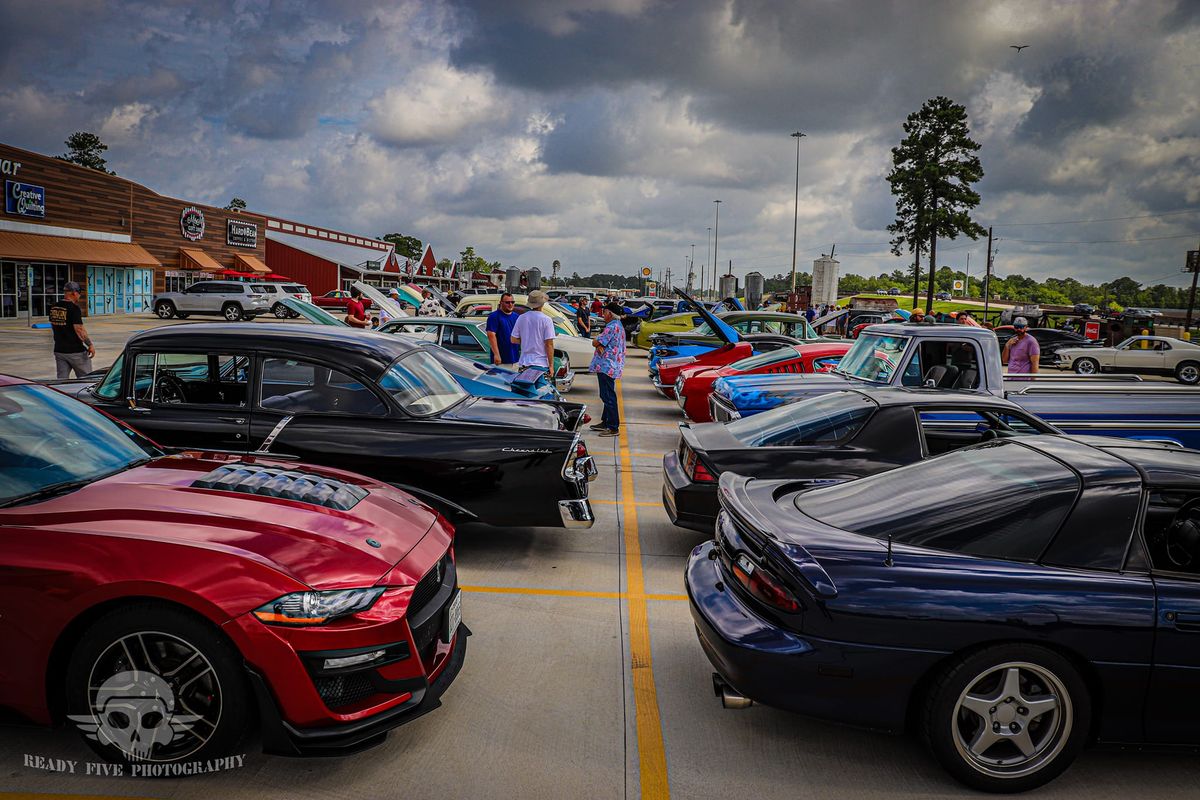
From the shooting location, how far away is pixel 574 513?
5.65 metres

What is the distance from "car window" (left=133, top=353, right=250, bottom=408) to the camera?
5.92 meters

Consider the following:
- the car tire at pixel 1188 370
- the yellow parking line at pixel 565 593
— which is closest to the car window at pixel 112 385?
the yellow parking line at pixel 565 593

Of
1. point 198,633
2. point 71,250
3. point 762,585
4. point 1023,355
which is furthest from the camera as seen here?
point 71,250

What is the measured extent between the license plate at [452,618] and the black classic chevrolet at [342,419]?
1929 millimetres

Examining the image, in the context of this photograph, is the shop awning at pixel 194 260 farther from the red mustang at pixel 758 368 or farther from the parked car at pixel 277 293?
the red mustang at pixel 758 368

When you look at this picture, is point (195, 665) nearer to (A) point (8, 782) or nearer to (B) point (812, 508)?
(A) point (8, 782)

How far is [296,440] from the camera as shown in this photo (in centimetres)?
565

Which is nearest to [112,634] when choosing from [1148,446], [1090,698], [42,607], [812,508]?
[42,607]

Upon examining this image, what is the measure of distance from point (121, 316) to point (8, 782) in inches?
1686

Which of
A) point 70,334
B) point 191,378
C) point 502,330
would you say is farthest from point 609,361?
point 70,334

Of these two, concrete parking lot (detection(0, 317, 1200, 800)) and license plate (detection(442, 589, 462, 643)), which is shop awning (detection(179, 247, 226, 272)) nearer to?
concrete parking lot (detection(0, 317, 1200, 800))

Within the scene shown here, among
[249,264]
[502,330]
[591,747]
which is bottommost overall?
[591,747]

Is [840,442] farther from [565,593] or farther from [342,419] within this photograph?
[342,419]

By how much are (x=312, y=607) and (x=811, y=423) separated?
4128 millimetres
